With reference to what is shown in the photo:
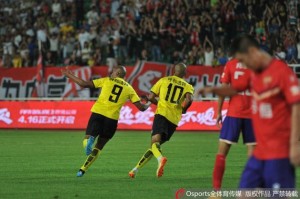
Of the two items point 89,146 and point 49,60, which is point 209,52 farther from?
point 89,146

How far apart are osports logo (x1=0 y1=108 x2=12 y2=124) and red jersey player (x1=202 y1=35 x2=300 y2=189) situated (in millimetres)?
25074

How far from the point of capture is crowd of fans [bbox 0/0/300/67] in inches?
1272

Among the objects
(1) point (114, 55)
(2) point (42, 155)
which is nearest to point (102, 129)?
(2) point (42, 155)

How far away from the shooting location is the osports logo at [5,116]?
32.8 m

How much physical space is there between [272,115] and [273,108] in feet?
0.24

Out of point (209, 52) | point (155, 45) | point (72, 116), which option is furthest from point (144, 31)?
point (72, 116)

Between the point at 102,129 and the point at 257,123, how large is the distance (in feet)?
27.4

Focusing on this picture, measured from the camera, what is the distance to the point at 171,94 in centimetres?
1628

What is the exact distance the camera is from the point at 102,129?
16.7 metres

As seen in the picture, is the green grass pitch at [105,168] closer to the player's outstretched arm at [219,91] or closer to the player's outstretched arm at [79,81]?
the player's outstretched arm at [79,81]

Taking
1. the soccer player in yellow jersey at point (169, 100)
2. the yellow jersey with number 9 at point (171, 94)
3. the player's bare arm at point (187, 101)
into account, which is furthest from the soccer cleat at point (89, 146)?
the player's bare arm at point (187, 101)

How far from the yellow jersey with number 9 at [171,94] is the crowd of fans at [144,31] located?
14.5m

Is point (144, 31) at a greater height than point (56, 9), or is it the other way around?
point (144, 31)

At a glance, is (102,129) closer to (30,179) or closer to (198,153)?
(30,179)
